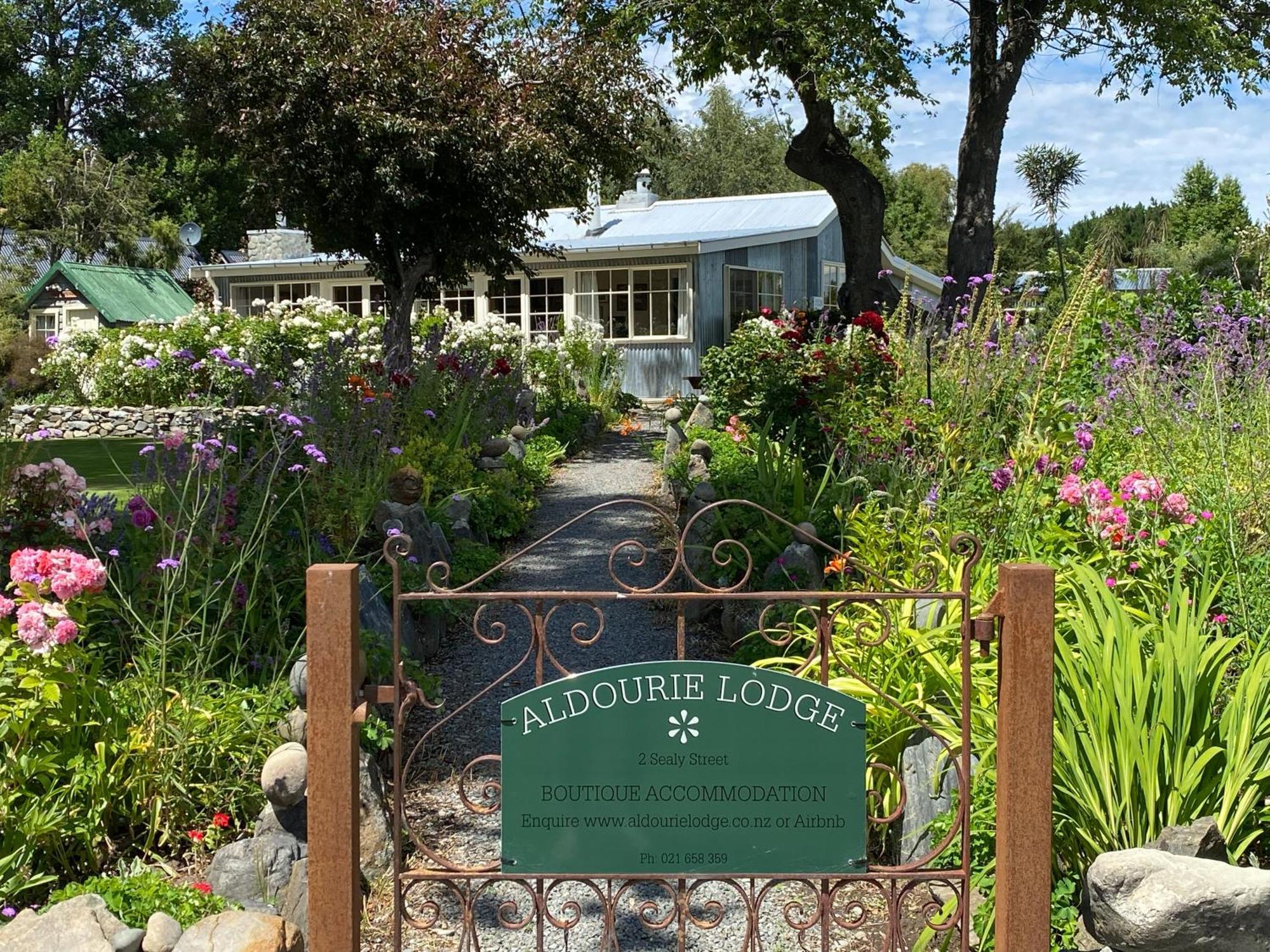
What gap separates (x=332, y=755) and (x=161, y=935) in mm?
1044

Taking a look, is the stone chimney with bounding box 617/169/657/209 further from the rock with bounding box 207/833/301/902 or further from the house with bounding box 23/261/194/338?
the rock with bounding box 207/833/301/902

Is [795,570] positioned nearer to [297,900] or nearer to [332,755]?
[297,900]

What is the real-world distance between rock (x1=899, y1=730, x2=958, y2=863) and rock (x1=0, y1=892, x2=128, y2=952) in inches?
85.0

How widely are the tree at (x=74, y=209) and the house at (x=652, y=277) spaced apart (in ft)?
21.6

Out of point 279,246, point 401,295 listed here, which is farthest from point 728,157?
point 401,295

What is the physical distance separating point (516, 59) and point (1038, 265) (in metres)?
26.8

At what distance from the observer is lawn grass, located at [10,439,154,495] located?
10773mm

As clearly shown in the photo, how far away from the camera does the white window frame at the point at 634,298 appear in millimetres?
19266

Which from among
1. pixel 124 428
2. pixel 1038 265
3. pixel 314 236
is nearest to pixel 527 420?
pixel 314 236

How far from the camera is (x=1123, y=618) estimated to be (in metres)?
3.12

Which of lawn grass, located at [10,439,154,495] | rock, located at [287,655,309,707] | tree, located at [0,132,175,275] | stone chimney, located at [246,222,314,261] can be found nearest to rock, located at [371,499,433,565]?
rock, located at [287,655,309,707]

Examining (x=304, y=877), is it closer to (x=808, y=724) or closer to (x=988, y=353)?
(x=808, y=724)

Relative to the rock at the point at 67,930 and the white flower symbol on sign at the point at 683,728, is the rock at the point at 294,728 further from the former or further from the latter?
the white flower symbol on sign at the point at 683,728

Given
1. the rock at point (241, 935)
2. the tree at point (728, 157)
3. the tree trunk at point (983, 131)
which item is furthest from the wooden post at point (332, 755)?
the tree at point (728, 157)
